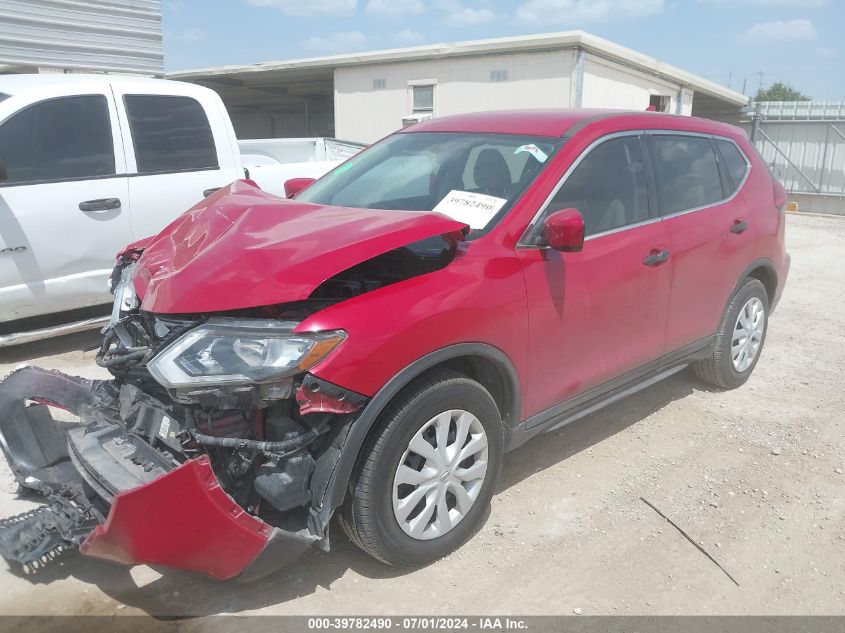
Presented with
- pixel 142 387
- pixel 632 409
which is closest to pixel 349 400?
pixel 142 387

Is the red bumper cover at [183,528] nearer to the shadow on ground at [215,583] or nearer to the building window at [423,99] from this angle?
the shadow on ground at [215,583]

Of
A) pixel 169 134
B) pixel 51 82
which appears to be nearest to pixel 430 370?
pixel 169 134

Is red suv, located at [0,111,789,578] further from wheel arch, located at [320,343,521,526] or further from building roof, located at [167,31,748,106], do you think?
building roof, located at [167,31,748,106]

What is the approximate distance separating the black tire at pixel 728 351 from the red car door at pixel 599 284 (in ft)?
2.99

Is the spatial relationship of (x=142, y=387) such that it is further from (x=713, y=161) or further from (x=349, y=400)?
(x=713, y=161)

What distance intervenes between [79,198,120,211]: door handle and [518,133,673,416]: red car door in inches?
137

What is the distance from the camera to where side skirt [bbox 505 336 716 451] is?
337 centimetres

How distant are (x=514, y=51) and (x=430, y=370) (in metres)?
12.9

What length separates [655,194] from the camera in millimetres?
3953

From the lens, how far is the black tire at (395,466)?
2.66 metres

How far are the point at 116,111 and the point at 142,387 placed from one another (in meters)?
3.24

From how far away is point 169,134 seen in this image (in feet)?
18.6

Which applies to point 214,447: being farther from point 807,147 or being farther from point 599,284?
point 807,147

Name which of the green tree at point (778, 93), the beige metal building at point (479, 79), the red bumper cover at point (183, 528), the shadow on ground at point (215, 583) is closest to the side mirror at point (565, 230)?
the shadow on ground at point (215, 583)
